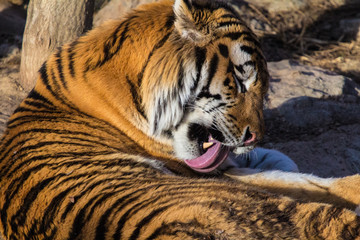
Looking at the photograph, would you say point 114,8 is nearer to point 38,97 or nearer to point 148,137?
point 38,97

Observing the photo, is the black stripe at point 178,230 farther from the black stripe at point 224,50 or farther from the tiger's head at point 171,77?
the black stripe at point 224,50

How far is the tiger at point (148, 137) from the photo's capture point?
1.77m

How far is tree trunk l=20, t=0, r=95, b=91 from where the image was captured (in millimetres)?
3773

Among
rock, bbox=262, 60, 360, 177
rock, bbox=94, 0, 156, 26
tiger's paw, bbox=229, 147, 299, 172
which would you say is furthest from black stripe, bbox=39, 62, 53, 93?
rock, bbox=94, 0, 156, 26

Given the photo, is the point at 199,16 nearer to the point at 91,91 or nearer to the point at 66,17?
the point at 91,91

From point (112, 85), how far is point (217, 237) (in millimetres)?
1044

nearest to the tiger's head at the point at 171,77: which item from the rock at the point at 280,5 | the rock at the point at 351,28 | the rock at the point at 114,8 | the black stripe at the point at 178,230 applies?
the black stripe at the point at 178,230

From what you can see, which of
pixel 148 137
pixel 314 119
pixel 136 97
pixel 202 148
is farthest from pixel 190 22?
pixel 314 119

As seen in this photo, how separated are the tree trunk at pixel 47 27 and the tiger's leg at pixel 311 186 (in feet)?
6.54

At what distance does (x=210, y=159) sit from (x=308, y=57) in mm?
3277

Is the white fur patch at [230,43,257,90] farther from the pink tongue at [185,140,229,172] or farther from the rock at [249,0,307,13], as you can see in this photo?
the rock at [249,0,307,13]

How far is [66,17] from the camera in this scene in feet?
12.5

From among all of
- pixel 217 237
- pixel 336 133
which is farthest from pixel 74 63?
pixel 336 133

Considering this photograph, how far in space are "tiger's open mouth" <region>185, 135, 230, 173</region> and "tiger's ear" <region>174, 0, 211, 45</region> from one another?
59 cm
